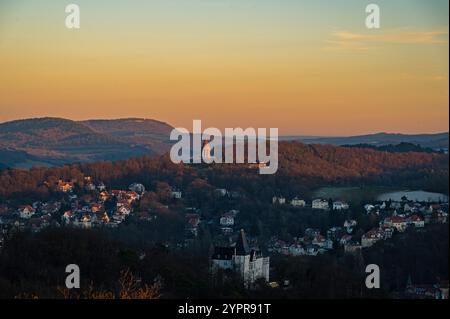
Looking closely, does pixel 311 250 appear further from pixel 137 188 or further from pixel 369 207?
pixel 137 188

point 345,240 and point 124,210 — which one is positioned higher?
point 124,210

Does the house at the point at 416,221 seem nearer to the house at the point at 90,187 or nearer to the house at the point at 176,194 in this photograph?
the house at the point at 176,194

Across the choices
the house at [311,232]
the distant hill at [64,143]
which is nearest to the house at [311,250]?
the house at [311,232]

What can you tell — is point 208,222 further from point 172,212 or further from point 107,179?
point 107,179

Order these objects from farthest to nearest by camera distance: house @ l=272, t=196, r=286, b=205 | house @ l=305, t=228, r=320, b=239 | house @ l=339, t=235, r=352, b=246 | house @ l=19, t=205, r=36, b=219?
house @ l=272, t=196, r=286, b=205 → house @ l=19, t=205, r=36, b=219 → house @ l=305, t=228, r=320, b=239 → house @ l=339, t=235, r=352, b=246

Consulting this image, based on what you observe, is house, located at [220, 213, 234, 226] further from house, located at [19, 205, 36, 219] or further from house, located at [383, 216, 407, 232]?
house, located at [19, 205, 36, 219]

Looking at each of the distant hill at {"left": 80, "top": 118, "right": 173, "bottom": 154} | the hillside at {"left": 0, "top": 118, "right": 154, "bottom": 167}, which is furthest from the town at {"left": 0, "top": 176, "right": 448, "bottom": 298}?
the distant hill at {"left": 80, "top": 118, "right": 173, "bottom": 154}

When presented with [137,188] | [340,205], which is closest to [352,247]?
[340,205]
